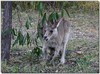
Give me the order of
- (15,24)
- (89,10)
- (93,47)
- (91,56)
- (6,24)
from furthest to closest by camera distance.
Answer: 1. (89,10)
2. (15,24)
3. (93,47)
4. (91,56)
5. (6,24)

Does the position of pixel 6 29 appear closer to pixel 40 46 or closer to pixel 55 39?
pixel 40 46

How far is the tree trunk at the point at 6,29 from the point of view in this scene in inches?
249

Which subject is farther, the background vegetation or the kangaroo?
the kangaroo

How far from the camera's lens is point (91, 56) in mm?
7129

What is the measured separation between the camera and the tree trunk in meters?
6.33

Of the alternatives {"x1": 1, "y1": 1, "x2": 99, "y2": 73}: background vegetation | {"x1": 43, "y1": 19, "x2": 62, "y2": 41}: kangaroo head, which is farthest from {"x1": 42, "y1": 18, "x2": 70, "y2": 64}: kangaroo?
{"x1": 1, "y1": 1, "x2": 99, "y2": 73}: background vegetation

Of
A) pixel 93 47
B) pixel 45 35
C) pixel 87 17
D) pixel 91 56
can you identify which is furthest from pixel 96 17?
pixel 45 35

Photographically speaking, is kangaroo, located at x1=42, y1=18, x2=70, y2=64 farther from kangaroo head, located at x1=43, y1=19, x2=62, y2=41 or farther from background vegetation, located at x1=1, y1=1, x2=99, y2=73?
background vegetation, located at x1=1, y1=1, x2=99, y2=73

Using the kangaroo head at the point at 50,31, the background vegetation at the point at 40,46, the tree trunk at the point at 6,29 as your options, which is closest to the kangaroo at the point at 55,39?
the kangaroo head at the point at 50,31

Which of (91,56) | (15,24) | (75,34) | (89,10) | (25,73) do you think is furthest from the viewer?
(89,10)

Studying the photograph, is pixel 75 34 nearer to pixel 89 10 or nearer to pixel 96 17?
pixel 96 17

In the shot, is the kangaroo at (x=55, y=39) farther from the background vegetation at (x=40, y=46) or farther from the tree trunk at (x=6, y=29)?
the tree trunk at (x=6, y=29)

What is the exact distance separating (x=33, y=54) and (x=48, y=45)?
0.32m

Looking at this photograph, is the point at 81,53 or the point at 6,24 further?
the point at 81,53
